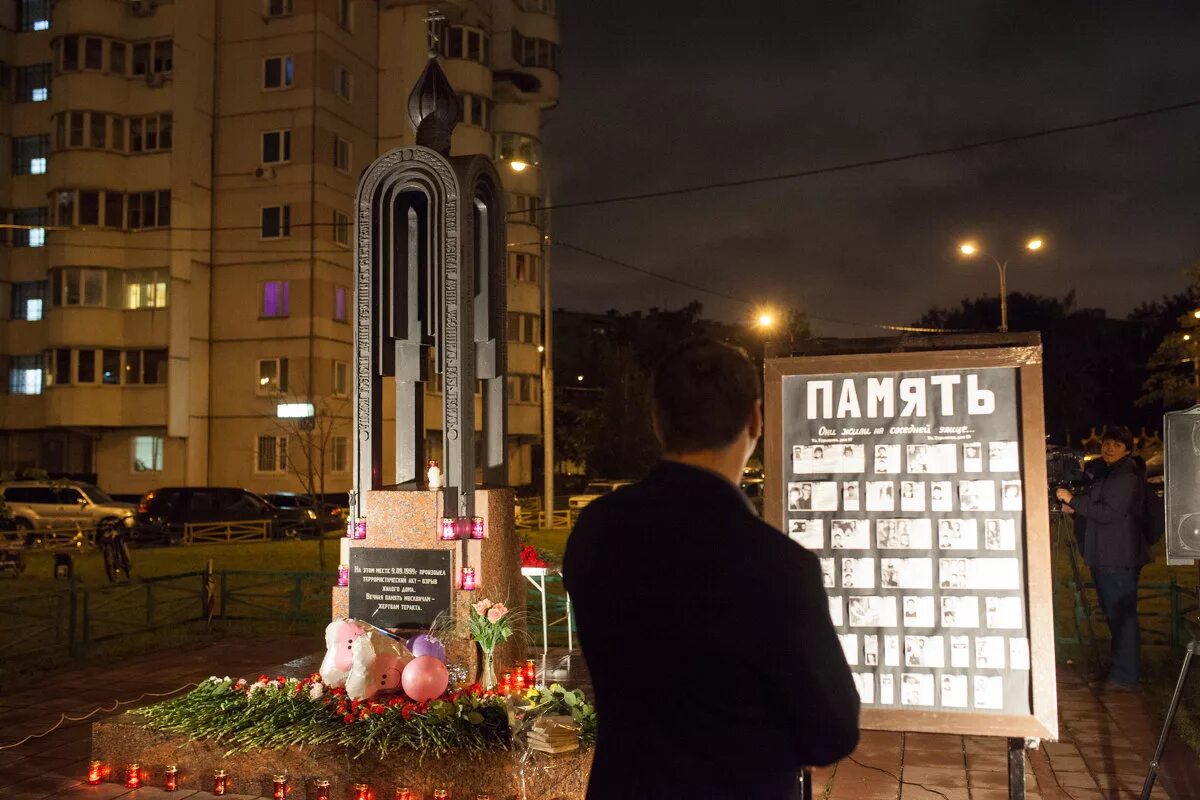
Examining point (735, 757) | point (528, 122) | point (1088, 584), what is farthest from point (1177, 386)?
point (735, 757)

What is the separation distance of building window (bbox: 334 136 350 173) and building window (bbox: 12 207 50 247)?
11.4 metres

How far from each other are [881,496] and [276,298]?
36062 mm

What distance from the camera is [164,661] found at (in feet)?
36.6

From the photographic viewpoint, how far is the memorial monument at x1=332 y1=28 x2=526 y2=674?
8141 millimetres

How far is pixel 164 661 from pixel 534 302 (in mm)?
34960

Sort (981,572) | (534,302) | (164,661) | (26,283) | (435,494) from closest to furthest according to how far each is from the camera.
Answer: (981,572) < (435,494) < (164,661) < (26,283) < (534,302)

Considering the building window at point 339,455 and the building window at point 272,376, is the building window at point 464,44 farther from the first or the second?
the building window at point 339,455

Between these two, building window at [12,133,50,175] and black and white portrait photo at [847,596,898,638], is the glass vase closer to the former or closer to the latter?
black and white portrait photo at [847,596,898,638]

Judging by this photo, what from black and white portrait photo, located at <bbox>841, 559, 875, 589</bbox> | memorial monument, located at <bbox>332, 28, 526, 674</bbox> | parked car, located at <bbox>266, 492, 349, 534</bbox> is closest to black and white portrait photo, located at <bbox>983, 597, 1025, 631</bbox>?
black and white portrait photo, located at <bbox>841, 559, 875, 589</bbox>

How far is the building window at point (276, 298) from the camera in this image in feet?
125

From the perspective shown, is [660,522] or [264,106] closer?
[660,522]

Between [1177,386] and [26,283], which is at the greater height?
[26,283]

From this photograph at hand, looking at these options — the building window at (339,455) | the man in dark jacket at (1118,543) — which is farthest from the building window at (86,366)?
the man in dark jacket at (1118,543)

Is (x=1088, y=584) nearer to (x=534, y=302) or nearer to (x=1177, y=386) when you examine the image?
(x=1177, y=386)
